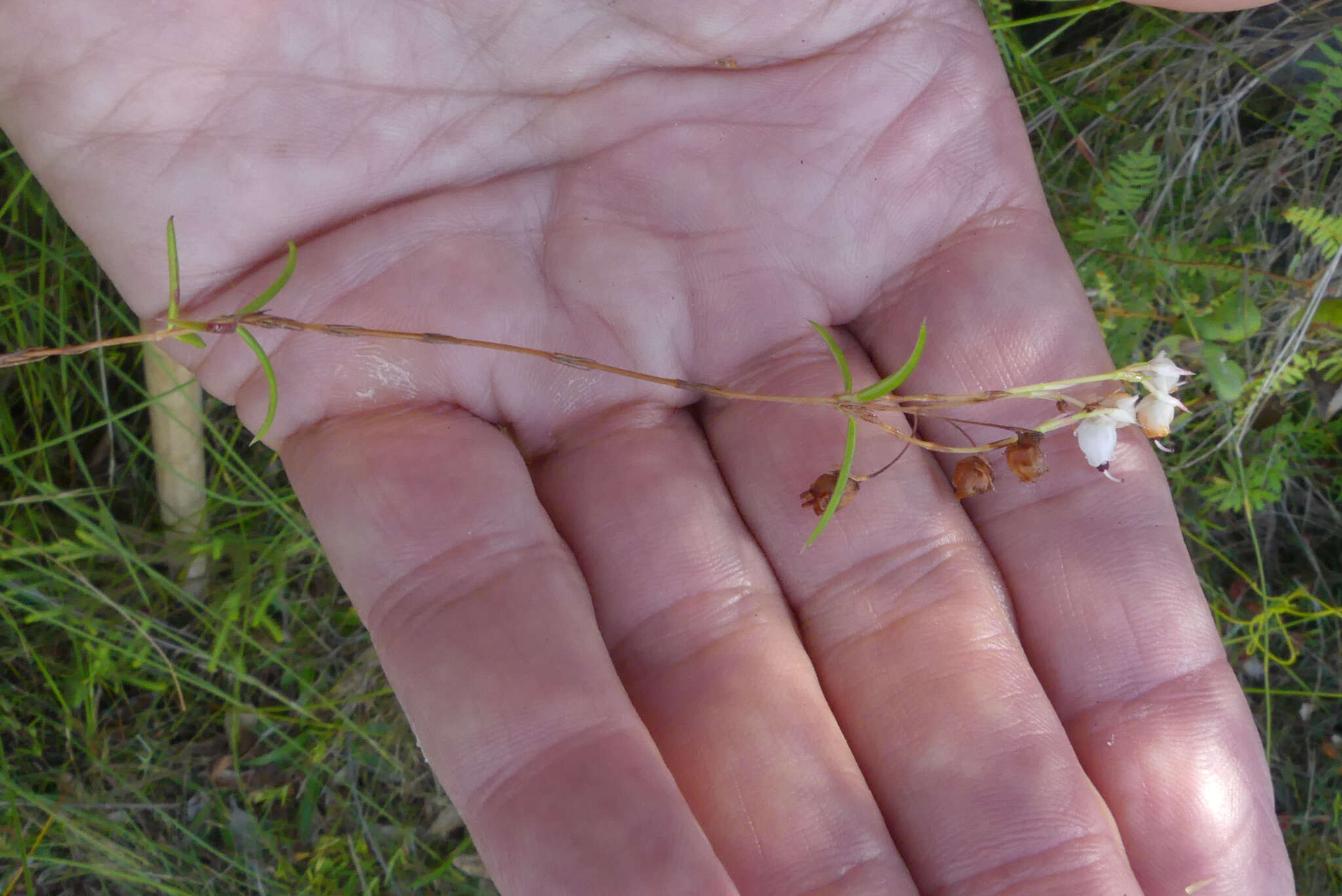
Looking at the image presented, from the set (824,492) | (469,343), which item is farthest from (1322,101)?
(469,343)

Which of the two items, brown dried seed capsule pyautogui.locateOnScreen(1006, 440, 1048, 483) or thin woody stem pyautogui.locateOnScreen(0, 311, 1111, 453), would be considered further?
brown dried seed capsule pyautogui.locateOnScreen(1006, 440, 1048, 483)

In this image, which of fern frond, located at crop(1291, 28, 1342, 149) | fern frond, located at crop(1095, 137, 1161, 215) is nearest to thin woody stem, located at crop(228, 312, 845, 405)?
fern frond, located at crop(1095, 137, 1161, 215)

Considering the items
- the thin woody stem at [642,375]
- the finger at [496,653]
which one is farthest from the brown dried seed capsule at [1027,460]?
the finger at [496,653]

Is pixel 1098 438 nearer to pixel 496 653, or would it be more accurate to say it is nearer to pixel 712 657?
pixel 712 657

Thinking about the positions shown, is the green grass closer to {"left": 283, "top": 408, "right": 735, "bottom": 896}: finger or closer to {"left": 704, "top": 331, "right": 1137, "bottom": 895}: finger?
{"left": 283, "top": 408, "right": 735, "bottom": 896}: finger

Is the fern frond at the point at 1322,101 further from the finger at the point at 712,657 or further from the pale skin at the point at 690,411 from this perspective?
the finger at the point at 712,657

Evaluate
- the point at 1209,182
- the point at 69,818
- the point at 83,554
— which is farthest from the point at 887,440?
the point at 69,818

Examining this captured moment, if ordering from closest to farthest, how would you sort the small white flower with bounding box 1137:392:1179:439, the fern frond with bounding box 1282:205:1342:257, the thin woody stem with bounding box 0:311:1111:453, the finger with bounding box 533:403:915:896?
1. the thin woody stem with bounding box 0:311:1111:453
2. the finger with bounding box 533:403:915:896
3. the small white flower with bounding box 1137:392:1179:439
4. the fern frond with bounding box 1282:205:1342:257

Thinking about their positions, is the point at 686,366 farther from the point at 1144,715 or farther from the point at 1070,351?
the point at 1144,715
